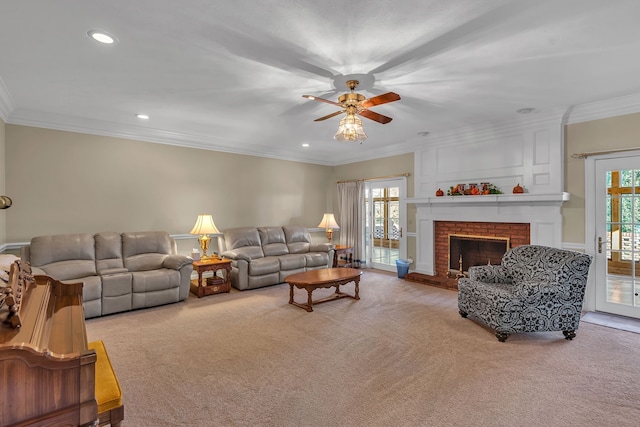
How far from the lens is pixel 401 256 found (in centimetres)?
648

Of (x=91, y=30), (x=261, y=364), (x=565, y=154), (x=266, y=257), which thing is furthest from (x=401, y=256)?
(x=91, y=30)

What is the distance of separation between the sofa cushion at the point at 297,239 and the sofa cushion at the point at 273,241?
0.12m

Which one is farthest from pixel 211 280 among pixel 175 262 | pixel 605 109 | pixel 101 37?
pixel 605 109

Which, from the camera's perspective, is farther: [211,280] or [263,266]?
[263,266]

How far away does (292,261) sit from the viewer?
5715 mm

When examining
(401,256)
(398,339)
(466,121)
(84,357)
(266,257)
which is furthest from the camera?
(401,256)

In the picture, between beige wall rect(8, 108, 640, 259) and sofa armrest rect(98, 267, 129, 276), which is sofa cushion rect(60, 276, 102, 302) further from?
beige wall rect(8, 108, 640, 259)

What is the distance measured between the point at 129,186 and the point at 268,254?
256 cm

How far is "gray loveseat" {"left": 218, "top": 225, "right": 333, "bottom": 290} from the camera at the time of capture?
5.25 metres

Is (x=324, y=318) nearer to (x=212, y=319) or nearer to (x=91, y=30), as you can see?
(x=212, y=319)

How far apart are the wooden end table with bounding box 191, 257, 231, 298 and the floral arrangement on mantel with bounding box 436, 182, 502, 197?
12.7 feet

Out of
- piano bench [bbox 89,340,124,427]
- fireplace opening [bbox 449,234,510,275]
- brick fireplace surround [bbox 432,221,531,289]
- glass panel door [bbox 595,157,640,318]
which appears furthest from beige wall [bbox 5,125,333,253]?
glass panel door [bbox 595,157,640,318]

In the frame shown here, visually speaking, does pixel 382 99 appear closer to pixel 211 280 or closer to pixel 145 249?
pixel 211 280

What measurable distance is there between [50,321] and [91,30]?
2.14 m
